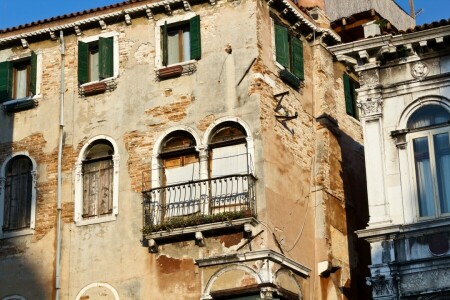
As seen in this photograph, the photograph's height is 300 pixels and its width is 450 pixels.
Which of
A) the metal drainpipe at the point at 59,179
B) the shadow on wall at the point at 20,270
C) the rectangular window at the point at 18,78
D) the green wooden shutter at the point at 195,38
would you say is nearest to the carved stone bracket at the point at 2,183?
the shadow on wall at the point at 20,270

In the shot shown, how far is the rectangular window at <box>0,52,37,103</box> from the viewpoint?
2731cm

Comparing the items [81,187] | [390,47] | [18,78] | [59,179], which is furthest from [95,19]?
[390,47]

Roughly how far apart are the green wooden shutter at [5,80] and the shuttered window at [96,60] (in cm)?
207

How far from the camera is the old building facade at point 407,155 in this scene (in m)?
22.5

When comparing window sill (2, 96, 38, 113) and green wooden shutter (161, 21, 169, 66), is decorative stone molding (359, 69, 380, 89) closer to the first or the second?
green wooden shutter (161, 21, 169, 66)

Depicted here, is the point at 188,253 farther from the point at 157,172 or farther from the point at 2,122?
the point at 2,122

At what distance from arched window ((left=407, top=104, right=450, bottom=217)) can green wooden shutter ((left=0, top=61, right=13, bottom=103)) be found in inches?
412

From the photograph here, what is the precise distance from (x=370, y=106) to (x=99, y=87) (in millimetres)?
6880

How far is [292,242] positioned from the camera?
2472 centimetres

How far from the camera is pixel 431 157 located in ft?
76.3

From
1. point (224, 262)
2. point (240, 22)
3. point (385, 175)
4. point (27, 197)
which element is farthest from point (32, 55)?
point (385, 175)

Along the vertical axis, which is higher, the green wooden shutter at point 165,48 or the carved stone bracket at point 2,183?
the green wooden shutter at point 165,48

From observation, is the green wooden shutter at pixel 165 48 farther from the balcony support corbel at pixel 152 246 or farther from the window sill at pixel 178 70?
the balcony support corbel at pixel 152 246

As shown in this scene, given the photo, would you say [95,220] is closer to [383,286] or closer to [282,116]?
[282,116]
